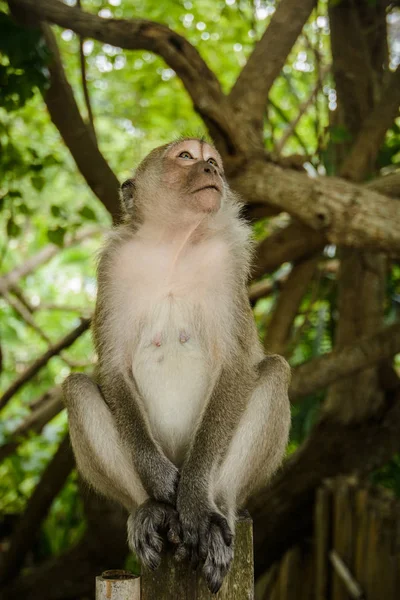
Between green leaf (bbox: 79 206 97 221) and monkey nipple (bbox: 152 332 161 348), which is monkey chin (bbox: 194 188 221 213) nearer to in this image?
monkey nipple (bbox: 152 332 161 348)

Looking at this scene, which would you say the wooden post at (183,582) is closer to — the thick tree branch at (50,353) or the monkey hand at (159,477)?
the monkey hand at (159,477)

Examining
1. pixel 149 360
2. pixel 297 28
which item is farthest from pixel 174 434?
pixel 297 28

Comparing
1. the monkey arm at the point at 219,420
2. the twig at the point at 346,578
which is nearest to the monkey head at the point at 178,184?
the monkey arm at the point at 219,420

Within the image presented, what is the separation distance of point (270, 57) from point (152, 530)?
3686 millimetres

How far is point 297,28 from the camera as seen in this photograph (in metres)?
5.52

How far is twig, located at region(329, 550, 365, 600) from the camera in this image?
578 centimetres

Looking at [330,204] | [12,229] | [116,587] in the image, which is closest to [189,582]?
[116,587]

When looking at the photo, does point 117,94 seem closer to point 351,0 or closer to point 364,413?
point 351,0

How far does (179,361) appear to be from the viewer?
380 cm

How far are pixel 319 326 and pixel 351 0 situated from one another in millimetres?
3002

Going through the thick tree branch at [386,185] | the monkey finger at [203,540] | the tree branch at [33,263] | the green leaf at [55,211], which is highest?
the green leaf at [55,211]

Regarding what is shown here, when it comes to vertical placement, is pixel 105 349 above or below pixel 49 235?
below

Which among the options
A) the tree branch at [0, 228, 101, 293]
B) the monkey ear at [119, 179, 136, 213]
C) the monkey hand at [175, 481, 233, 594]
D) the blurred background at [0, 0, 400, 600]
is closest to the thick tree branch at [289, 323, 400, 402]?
the blurred background at [0, 0, 400, 600]

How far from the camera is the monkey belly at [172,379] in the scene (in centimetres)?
380
